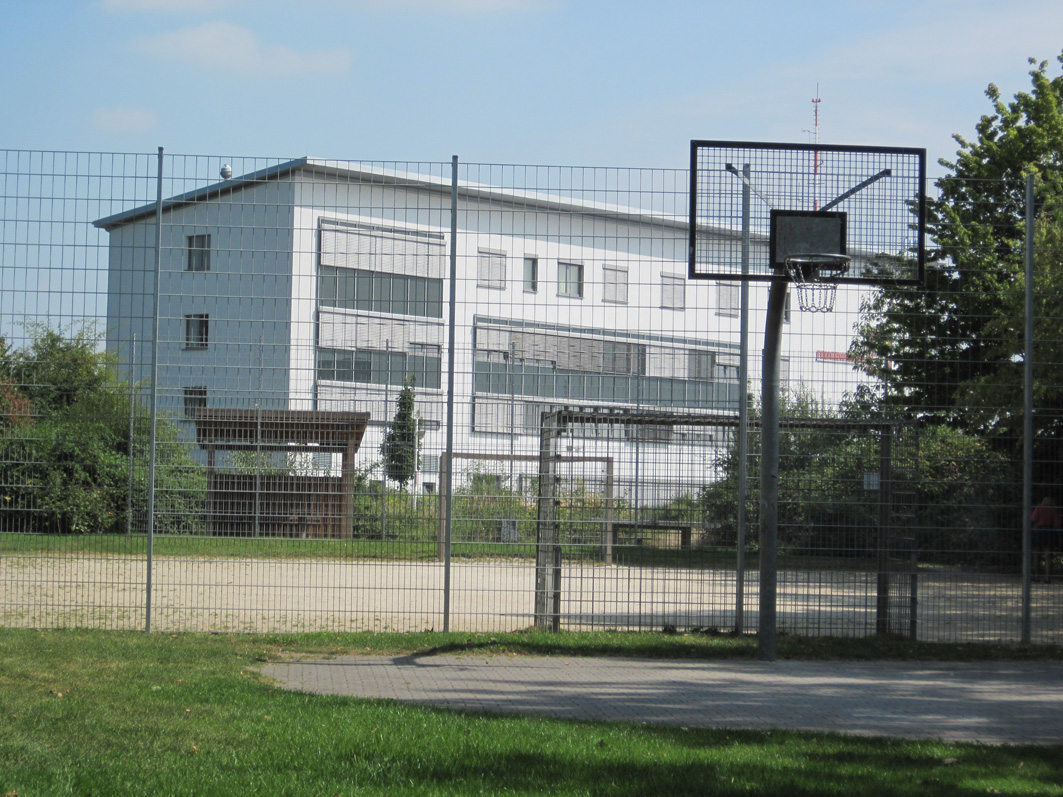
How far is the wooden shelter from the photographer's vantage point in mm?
10789

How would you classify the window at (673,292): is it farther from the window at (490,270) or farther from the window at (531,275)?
the window at (490,270)

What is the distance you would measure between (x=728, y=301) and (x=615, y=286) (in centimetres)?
118

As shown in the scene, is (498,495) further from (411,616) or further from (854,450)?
(854,450)

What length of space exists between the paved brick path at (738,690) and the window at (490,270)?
12.3 ft

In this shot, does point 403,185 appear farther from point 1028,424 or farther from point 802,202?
point 1028,424

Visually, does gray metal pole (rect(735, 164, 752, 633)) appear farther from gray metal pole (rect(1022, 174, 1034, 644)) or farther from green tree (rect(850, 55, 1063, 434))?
gray metal pole (rect(1022, 174, 1034, 644))

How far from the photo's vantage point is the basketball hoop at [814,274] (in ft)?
32.7

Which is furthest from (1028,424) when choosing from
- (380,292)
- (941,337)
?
(380,292)

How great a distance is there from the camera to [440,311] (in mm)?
10977

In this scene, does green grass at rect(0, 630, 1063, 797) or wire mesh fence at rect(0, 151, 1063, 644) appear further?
wire mesh fence at rect(0, 151, 1063, 644)

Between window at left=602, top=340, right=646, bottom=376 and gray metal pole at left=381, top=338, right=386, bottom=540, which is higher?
A: window at left=602, top=340, right=646, bottom=376

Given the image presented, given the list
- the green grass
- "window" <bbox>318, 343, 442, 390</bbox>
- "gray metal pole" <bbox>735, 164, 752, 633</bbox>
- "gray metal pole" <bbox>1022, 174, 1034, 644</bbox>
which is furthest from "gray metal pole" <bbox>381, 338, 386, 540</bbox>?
"gray metal pole" <bbox>1022, 174, 1034, 644</bbox>

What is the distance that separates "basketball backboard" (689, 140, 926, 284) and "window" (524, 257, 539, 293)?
1625mm

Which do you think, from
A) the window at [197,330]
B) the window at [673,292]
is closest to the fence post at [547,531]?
the window at [673,292]
